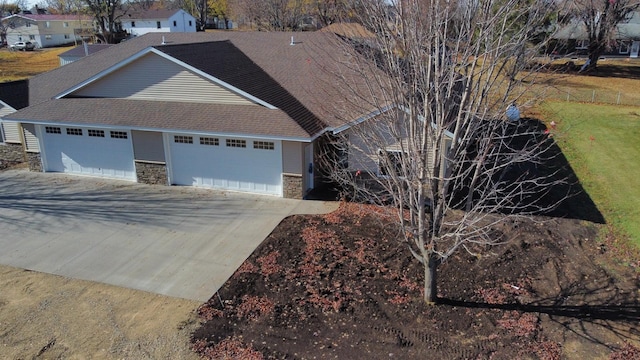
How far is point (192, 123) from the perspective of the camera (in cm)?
1600

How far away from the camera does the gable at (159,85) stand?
55.1 feet

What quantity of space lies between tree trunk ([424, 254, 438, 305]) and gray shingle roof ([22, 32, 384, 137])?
14.9ft

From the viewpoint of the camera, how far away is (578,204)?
15.5 m

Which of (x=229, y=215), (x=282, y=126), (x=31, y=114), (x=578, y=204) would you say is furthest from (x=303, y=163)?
(x=31, y=114)

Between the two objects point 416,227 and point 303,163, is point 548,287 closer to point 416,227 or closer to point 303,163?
point 416,227

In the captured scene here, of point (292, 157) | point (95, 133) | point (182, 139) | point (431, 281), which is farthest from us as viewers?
point (95, 133)

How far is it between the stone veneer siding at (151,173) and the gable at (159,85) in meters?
2.47

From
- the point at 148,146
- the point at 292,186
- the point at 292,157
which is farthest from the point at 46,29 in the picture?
the point at 292,186

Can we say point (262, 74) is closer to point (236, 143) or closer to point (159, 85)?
point (159, 85)

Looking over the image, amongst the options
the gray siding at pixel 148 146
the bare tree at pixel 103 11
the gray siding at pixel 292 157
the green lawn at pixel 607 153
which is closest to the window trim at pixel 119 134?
the gray siding at pixel 148 146

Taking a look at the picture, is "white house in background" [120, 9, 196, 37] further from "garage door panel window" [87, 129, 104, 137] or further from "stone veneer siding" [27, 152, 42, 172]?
"garage door panel window" [87, 129, 104, 137]

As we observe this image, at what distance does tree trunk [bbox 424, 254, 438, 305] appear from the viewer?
951 cm

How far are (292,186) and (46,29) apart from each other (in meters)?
66.0

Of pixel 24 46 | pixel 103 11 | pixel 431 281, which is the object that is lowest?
pixel 431 281
